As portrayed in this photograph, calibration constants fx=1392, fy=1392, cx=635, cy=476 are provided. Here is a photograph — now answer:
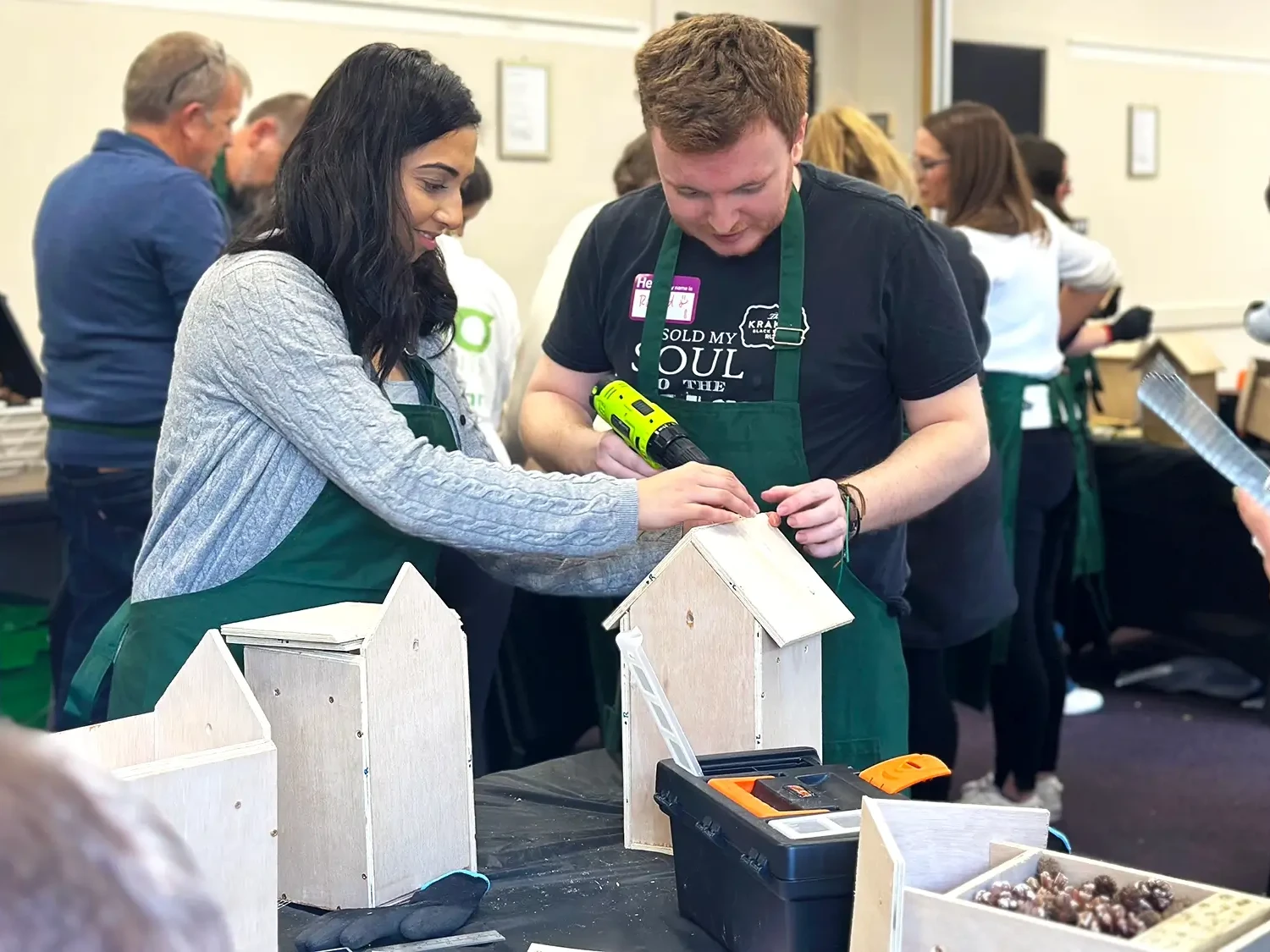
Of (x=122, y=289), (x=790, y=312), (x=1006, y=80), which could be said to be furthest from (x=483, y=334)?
(x=1006, y=80)

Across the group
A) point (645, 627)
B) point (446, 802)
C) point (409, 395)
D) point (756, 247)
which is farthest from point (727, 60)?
point (446, 802)

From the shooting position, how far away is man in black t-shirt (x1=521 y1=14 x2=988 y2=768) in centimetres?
157

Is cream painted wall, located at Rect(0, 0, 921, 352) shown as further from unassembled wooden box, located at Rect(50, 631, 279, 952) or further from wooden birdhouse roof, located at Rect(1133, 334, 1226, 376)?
unassembled wooden box, located at Rect(50, 631, 279, 952)

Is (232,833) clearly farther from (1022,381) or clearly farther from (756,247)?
(1022,381)

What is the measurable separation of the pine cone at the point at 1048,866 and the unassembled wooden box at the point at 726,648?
0.35 m

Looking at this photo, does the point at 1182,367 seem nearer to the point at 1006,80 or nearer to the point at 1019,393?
the point at 1019,393

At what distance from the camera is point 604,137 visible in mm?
4926

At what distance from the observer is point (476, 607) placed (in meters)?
2.06

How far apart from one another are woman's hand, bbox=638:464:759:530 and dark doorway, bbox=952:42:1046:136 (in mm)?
4627

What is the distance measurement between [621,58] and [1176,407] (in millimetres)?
4174

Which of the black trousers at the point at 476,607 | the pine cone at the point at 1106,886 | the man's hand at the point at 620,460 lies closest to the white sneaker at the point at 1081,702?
the black trousers at the point at 476,607

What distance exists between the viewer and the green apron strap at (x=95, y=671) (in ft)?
5.09

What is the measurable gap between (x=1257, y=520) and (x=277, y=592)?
962 millimetres

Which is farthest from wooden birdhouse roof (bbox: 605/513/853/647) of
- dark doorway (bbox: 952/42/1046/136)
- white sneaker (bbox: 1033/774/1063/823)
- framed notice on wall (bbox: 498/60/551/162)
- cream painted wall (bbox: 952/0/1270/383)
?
cream painted wall (bbox: 952/0/1270/383)
